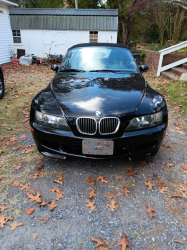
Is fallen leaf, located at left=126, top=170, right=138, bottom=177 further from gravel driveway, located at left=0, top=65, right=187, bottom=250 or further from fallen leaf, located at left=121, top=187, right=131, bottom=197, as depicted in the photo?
fallen leaf, located at left=121, top=187, right=131, bottom=197

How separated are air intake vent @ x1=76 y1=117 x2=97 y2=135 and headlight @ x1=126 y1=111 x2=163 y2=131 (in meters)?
0.41

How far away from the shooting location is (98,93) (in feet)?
8.32

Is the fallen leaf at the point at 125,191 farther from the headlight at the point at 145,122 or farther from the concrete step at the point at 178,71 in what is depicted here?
the concrete step at the point at 178,71

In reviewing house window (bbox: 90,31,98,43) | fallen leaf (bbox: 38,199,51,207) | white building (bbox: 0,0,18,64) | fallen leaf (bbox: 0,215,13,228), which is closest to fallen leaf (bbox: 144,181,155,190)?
fallen leaf (bbox: 38,199,51,207)

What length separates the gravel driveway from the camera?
1735mm

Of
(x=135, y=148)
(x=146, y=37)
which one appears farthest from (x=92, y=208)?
(x=146, y=37)

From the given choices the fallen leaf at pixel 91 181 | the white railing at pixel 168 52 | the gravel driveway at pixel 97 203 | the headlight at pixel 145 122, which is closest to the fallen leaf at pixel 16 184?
the gravel driveway at pixel 97 203

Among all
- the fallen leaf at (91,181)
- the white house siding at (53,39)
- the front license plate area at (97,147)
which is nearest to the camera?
the front license plate area at (97,147)

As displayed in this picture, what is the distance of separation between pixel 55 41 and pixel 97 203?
49.0ft

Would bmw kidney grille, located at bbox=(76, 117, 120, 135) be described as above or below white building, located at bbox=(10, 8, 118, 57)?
below

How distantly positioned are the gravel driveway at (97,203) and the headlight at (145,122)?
714 mm

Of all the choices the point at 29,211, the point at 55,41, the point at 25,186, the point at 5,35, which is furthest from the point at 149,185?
the point at 55,41

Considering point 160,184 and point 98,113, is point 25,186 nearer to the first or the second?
point 98,113

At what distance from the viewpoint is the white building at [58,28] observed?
14172 mm
